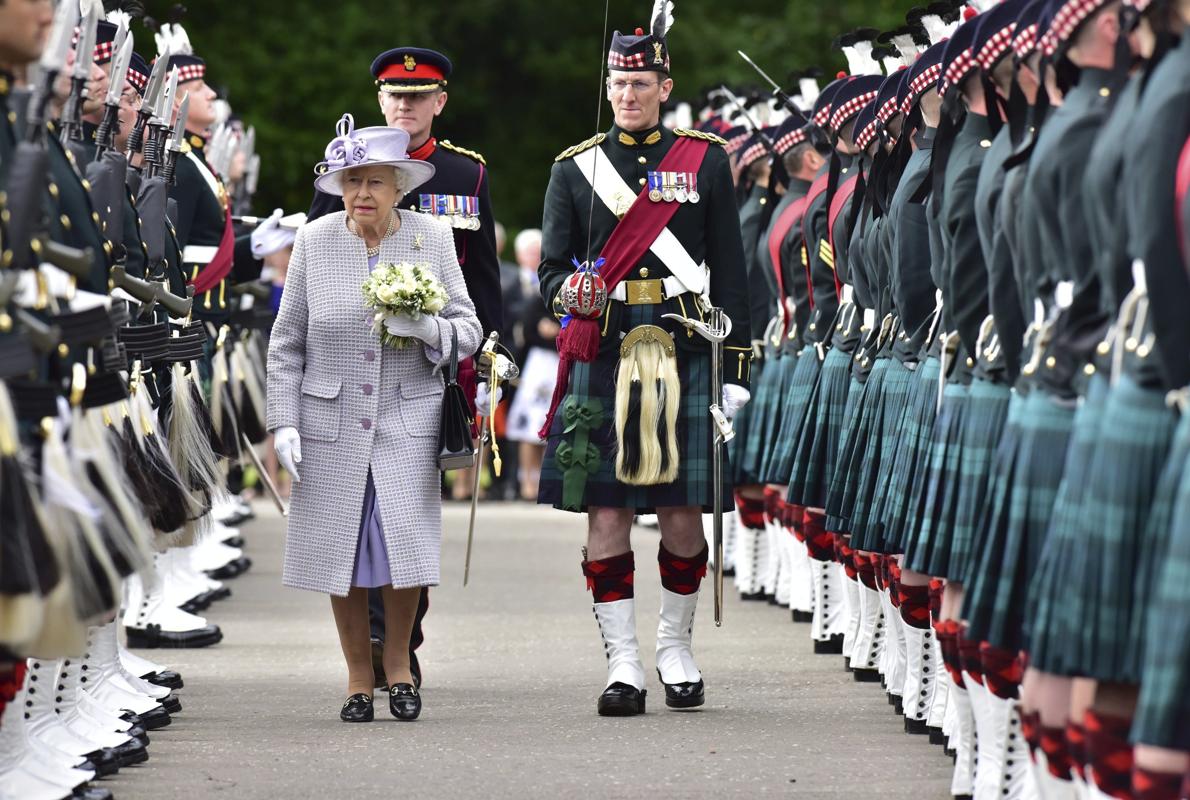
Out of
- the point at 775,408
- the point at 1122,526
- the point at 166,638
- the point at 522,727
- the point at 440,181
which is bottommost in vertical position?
the point at 166,638

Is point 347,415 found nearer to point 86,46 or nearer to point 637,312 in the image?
point 637,312

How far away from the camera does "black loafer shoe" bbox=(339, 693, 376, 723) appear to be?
8.67 metres

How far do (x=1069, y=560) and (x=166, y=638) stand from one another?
20.3 ft

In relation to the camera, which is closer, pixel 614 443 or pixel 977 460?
Answer: pixel 977 460

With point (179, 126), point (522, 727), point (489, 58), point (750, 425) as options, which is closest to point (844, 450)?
point (522, 727)

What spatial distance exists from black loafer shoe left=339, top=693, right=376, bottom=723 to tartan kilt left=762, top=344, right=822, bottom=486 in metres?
2.48

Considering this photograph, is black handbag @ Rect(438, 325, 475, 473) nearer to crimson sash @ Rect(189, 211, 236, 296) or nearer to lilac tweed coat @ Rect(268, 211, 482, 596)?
lilac tweed coat @ Rect(268, 211, 482, 596)

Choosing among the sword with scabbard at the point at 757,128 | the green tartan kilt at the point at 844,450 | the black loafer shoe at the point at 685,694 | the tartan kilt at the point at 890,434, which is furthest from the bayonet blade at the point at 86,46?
the sword with scabbard at the point at 757,128

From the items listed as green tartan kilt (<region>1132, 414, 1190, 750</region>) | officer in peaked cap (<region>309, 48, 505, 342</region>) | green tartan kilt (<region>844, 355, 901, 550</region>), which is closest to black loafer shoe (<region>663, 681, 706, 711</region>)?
green tartan kilt (<region>844, 355, 901, 550</region>)

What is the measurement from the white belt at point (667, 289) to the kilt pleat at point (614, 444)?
0.17ft

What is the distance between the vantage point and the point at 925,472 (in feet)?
25.0

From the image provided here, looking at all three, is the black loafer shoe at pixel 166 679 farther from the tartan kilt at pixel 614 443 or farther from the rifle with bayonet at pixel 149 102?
the rifle with bayonet at pixel 149 102

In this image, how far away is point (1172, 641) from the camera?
5.02 meters

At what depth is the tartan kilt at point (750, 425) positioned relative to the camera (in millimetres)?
12805
